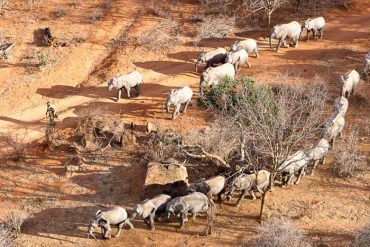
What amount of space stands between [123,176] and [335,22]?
17246mm

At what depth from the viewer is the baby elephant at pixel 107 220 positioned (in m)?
15.8

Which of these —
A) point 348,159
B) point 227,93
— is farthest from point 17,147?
point 348,159

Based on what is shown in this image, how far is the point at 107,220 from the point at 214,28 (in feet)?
51.4

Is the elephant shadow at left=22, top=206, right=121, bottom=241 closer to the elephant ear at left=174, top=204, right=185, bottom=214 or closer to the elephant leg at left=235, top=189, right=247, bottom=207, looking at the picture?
the elephant ear at left=174, top=204, right=185, bottom=214

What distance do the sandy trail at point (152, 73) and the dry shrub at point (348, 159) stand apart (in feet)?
17.8

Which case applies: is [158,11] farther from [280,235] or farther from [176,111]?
[280,235]

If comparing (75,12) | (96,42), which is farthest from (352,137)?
(75,12)

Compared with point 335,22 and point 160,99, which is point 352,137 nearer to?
point 160,99

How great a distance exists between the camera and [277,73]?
24922mm

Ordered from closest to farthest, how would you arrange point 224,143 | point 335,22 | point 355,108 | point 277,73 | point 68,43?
point 224,143, point 355,108, point 277,73, point 68,43, point 335,22

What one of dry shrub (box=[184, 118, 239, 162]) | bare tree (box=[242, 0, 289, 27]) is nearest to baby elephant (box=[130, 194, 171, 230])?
dry shrub (box=[184, 118, 239, 162])

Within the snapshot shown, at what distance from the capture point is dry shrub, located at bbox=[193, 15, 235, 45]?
2833cm

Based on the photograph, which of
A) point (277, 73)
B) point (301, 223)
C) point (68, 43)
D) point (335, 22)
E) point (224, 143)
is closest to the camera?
point (301, 223)

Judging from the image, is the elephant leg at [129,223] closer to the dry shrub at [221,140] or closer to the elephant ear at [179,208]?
the elephant ear at [179,208]
